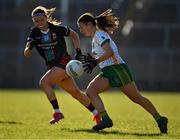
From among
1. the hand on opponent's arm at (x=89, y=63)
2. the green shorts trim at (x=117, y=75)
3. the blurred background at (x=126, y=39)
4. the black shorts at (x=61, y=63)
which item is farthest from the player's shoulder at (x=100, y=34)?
the blurred background at (x=126, y=39)

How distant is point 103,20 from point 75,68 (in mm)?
853

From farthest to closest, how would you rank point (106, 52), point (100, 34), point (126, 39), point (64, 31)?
point (126, 39)
point (64, 31)
point (100, 34)
point (106, 52)

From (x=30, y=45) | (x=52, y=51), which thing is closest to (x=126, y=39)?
(x=52, y=51)

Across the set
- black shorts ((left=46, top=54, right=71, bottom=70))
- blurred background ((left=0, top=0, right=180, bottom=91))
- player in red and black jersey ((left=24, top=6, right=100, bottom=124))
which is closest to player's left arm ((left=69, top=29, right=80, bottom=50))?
player in red and black jersey ((left=24, top=6, right=100, bottom=124))

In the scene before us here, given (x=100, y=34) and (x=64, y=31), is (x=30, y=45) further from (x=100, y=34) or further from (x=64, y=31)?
(x=100, y=34)

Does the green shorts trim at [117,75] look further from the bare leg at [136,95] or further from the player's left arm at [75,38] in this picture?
the player's left arm at [75,38]

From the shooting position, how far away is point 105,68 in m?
11.3

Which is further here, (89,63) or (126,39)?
(126,39)

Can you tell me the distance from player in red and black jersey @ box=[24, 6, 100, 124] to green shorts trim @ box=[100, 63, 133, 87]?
1.20 metres

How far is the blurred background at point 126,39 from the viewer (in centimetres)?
3328

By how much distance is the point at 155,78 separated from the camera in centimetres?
3334

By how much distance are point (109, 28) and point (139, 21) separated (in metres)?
26.7

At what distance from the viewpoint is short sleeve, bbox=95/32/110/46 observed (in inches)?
437

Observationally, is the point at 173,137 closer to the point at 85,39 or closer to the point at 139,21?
the point at 85,39
